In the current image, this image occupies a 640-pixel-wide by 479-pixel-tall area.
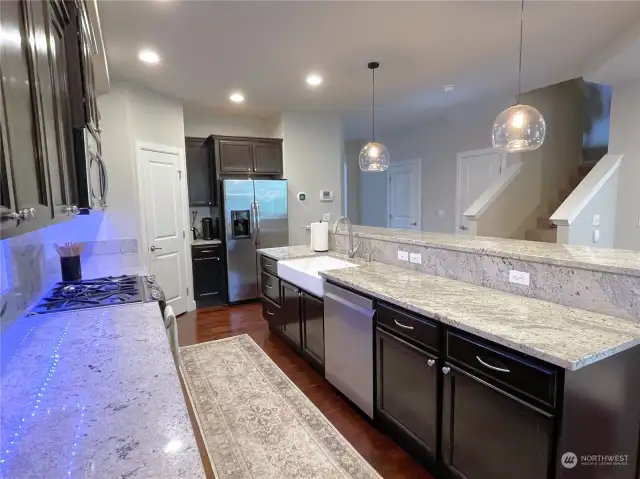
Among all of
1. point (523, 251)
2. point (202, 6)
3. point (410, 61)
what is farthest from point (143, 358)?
point (410, 61)

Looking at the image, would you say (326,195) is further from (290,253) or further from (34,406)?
(34,406)

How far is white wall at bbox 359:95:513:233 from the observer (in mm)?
5352

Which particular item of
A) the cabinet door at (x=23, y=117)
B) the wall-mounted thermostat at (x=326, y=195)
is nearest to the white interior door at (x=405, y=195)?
the wall-mounted thermostat at (x=326, y=195)

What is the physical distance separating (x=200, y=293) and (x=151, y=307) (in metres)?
3.10

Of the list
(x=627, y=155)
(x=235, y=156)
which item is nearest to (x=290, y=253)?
(x=235, y=156)

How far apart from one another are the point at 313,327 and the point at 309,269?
47 centimetres

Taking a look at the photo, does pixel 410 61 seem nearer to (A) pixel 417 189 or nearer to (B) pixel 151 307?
(B) pixel 151 307

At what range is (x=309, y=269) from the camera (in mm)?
2980

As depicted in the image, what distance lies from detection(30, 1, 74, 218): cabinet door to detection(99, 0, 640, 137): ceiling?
1.23 meters

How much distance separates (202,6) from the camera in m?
2.32

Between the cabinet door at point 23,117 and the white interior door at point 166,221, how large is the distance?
326 cm

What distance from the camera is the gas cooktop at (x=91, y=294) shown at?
75.3 inches

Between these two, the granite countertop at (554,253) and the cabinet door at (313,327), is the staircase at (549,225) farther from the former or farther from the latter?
the cabinet door at (313,327)

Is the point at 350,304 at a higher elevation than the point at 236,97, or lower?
lower
